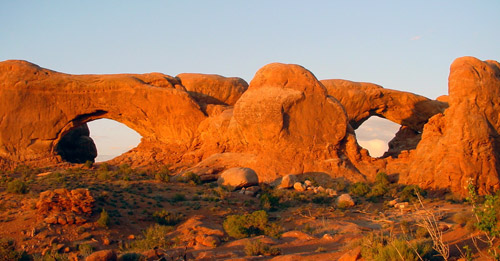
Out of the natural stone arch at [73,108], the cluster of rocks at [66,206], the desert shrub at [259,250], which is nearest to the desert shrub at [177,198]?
the cluster of rocks at [66,206]

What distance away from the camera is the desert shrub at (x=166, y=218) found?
55.5 ft

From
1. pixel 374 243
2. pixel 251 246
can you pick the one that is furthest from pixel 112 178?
pixel 374 243

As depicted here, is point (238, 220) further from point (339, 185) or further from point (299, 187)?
point (339, 185)

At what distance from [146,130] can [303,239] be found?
50.4ft

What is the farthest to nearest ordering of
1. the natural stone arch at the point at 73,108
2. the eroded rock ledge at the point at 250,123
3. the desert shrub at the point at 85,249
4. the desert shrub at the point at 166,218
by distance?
the natural stone arch at the point at 73,108, the eroded rock ledge at the point at 250,123, the desert shrub at the point at 166,218, the desert shrub at the point at 85,249

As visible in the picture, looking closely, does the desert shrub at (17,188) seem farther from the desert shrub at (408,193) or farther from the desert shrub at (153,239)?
the desert shrub at (408,193)

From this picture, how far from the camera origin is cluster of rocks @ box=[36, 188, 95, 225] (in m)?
15.6

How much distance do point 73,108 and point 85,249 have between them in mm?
15143

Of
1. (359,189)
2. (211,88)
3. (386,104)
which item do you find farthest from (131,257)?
(386,104)

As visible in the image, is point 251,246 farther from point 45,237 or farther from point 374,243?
point 45,237

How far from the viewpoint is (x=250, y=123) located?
24.5 meters

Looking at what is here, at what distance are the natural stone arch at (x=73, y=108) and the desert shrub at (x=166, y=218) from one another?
1044 cm

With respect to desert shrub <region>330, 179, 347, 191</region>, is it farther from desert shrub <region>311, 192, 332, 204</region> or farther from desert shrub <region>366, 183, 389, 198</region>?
desert shrub <region>311, 192, 332, 204</region>

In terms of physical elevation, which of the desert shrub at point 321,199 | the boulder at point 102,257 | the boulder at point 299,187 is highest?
the boulder at point 102,257
